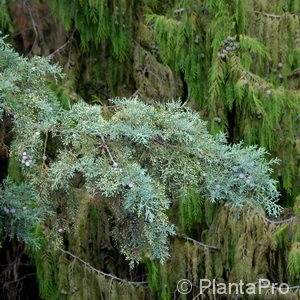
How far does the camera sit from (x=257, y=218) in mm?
3760

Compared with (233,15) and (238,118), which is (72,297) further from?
(233,15)

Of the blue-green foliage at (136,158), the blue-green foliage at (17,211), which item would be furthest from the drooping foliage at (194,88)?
the blue-green foliage at (136,158)

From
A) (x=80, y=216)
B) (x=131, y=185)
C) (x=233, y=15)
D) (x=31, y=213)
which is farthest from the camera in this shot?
(x=80, y=216)

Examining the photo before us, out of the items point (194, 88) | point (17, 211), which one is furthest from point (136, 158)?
point (194, 88)

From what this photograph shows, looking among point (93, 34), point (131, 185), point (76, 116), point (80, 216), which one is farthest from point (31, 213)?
point (93, 34)

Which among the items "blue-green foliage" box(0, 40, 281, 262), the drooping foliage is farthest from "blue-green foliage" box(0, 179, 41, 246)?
the drooping foliage

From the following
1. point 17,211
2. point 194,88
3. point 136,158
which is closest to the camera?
point 136,158

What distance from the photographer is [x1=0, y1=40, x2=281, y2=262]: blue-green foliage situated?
208 centimetres

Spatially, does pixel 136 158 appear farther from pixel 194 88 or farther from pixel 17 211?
pixel 194 88

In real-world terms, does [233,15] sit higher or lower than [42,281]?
higher

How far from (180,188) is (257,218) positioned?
1.64 m

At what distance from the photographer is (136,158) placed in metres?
2.17

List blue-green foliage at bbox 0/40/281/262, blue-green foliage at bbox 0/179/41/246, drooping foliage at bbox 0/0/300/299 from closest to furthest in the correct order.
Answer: blue-green foliage at bbox 0/40/281/262
blue-green foliage at bbox 0/179/41/246
drooping foliage at bbox 0/0/300/299

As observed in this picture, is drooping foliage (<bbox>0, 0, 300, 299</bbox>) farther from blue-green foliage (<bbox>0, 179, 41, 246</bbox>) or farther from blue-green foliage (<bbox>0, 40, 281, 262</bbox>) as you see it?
blue-green foliage (<bbox>0, 40, 281, 262</bbox>)
